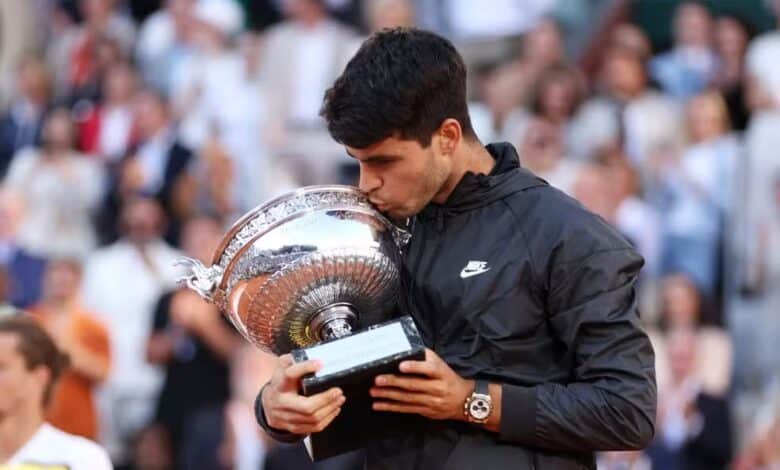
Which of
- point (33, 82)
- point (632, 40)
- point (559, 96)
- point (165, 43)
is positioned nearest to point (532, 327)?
point (559, 96)

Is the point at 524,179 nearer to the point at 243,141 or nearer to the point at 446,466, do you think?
the point at 446,466

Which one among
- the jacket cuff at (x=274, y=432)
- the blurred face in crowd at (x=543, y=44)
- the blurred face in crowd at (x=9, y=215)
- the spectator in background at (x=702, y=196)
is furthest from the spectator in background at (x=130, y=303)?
the jacket cuff at (x=274, y=432)

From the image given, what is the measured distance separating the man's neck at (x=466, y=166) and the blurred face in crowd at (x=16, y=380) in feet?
5.06

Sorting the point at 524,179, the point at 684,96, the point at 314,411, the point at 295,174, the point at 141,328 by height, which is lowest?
the point at 141,328

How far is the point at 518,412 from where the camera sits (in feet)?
8.30

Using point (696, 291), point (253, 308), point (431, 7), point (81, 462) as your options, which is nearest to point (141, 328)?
point (431, 7)

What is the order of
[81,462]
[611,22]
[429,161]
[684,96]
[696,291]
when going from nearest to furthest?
[429,161] → [81,462] → [696,291] → [684,96] → [611,22]

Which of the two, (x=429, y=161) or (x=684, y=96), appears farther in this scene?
(x=684, y=96)

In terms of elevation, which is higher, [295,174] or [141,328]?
[295,174]

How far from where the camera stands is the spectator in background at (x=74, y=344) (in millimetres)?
6531

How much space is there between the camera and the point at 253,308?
2.63 metres

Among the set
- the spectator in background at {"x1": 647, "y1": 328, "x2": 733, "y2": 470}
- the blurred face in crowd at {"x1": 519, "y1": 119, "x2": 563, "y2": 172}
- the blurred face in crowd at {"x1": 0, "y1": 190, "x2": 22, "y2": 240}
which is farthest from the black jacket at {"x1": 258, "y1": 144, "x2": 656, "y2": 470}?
the blurred face in crowd at {"x1": 0, "y1": 190, "x2": 22, "y2": 240}

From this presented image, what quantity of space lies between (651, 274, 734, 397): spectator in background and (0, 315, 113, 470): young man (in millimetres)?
3559

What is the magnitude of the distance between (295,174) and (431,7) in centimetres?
120
